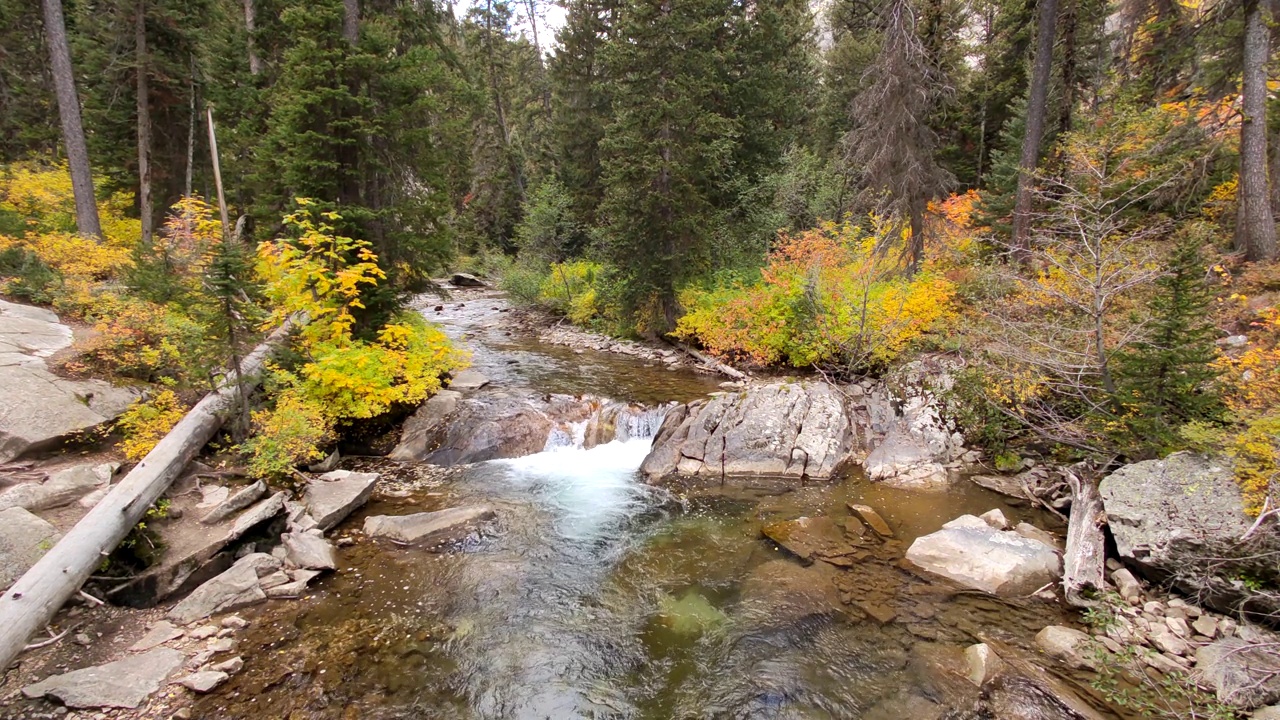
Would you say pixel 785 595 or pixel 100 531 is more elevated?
pixel 100 531

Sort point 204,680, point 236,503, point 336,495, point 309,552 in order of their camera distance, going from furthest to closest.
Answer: point 336,495, point 236,503, point 309,552, point 204,680

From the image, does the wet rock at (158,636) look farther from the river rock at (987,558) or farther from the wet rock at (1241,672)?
the wet rock at (1241,672)

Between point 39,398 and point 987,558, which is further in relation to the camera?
point 39,398

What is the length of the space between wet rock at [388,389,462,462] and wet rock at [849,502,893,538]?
788 cm

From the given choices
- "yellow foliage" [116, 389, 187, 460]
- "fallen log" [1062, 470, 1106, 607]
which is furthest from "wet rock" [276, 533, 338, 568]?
"fallen log" [1062, 470, 1106, 607]

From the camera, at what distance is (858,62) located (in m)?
25.8

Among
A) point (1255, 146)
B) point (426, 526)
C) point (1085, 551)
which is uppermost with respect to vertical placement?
point (1255, 146)

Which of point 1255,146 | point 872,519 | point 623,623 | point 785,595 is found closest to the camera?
point 623,623

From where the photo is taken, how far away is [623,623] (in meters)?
6.18

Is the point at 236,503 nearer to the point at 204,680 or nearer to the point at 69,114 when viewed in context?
the point at 204,680

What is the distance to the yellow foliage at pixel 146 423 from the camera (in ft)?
23.5

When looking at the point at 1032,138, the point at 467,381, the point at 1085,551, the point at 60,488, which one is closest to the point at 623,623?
the point at 1085,551

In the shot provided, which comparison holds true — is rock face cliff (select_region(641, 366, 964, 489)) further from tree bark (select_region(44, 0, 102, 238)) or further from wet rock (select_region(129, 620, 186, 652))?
tree bark (select_region(44, 0, 102, 238))

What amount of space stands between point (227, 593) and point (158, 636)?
70 cm
